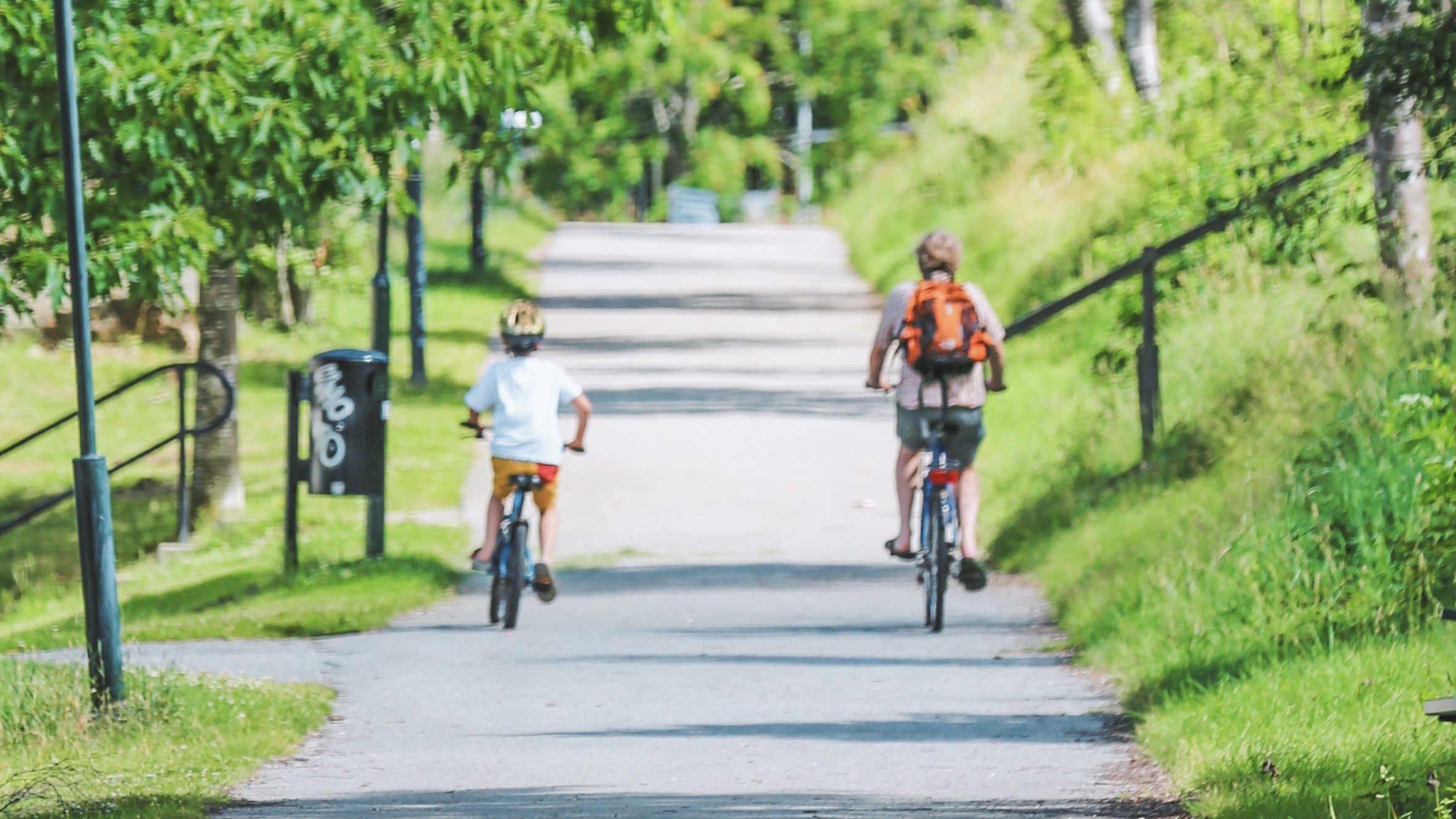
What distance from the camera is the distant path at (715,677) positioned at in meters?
7.25

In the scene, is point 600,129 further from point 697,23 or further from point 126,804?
point 126,804

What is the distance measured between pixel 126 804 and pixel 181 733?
115cm

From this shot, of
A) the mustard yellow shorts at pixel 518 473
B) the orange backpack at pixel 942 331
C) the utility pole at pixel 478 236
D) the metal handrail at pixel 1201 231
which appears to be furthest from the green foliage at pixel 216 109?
the utility pole at pixel 478 236

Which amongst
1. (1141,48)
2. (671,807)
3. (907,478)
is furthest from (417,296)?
(671,807)

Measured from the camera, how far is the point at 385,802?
7.05 metres

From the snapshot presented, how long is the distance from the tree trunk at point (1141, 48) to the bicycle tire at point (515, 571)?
39.7ft

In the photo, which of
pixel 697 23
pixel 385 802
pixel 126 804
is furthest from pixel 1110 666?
pixel 697 23

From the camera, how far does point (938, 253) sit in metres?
10.8

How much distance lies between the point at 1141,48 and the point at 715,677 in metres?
13.7

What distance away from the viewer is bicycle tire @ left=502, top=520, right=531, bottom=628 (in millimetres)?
11062

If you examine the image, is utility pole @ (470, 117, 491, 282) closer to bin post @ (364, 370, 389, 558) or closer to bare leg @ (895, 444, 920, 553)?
bin post @ (364, 370, 389, 558)

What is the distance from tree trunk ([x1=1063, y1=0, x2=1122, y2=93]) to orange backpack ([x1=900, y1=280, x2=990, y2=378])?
1348 centimetres

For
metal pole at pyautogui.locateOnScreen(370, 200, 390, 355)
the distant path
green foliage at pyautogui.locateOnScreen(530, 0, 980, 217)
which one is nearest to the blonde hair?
the distant path

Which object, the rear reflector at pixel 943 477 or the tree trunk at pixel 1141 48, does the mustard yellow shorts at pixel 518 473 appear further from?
the tree trunk at pixel 1141 48
